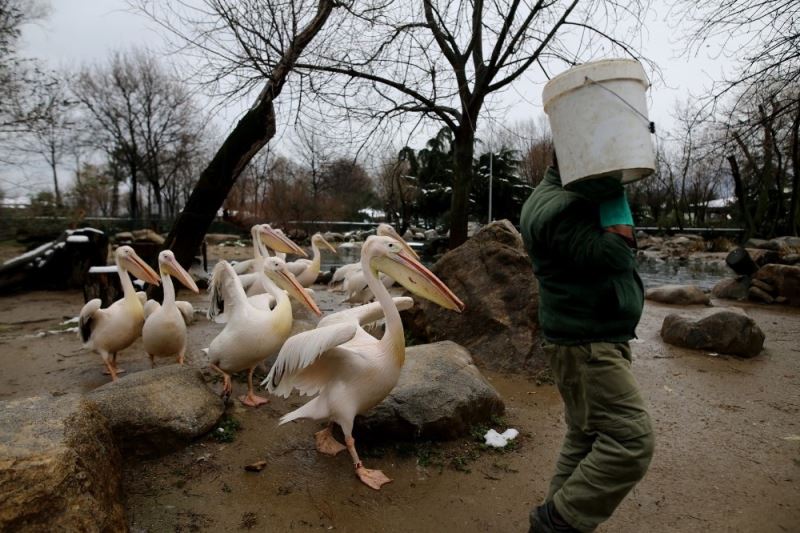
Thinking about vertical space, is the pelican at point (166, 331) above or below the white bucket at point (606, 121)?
below

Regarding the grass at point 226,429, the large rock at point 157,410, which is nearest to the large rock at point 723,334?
the grass at point 226,429

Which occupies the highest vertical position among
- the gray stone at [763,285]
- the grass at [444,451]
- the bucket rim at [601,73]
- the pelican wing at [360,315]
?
the bucket rim at [601,73]

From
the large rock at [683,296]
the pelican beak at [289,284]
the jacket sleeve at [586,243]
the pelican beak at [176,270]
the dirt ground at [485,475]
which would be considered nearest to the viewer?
the jacket sleeve at [586,243]

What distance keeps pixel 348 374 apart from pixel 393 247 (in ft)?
2.59

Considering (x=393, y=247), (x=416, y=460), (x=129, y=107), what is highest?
(x=129, y=107)

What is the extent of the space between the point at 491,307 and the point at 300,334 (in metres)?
2.42

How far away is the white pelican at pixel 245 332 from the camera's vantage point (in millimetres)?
3662

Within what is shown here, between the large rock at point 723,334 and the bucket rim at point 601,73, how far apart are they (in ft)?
14.3

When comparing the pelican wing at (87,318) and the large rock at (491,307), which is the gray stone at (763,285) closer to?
the large rock at (491,307)

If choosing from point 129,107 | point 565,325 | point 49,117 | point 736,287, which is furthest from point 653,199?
point 565,325

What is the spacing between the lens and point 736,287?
8.95 metres

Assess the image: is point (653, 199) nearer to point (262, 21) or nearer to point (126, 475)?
point (262, 21)

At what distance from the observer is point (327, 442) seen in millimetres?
3037

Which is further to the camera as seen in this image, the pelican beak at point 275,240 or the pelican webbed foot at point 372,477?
the pelican beak at point 275,240
